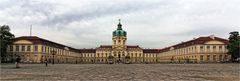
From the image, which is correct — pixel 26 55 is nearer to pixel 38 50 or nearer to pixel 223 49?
pixel 38 50

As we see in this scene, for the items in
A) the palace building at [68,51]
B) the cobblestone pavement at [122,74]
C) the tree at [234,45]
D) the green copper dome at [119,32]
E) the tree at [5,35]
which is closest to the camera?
the cobblestone pavement at [122,74]

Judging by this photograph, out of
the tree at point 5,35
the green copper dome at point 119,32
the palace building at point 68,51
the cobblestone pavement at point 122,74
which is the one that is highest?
the green copper dome at point 119,32

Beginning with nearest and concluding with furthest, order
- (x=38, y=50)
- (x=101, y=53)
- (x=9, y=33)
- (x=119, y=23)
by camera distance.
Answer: (x=9, y=33) → (x=38, y=50) → (x=119, y=23) → (x=101, y=53)

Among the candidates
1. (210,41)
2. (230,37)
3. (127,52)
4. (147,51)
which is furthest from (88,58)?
(230,37)

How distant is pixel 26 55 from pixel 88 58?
72.3m

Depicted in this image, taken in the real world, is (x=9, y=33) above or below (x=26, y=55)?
above

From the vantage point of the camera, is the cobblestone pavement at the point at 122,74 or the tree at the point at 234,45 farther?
the tree at the point at 234,45

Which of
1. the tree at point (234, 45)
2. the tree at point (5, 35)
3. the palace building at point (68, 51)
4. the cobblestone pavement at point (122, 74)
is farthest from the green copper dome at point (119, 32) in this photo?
the cobblestone pavement at point (122, 74)

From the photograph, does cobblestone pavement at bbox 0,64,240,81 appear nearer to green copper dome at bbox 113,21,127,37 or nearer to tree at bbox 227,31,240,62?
tree at bbox 227,31,240,62

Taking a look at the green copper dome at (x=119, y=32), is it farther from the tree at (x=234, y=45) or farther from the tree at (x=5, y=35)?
the tree at (x=234, y=45)

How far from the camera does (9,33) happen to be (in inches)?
2968

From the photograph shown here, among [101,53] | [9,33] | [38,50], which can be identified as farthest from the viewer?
[101,53]

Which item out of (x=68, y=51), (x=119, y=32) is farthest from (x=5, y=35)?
(x=119, y=32)

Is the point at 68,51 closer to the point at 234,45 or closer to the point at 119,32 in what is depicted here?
the point at 119,32
